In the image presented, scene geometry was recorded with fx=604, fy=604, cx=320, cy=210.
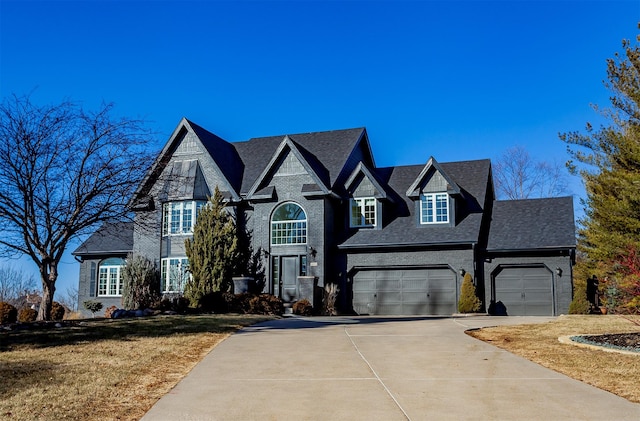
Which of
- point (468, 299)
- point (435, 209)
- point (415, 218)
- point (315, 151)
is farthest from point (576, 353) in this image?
point (315, 151)

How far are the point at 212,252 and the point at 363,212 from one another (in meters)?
7.46

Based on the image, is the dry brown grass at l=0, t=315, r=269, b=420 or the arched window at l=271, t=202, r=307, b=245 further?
the arched window at l=271, t=202, r=307, b=245

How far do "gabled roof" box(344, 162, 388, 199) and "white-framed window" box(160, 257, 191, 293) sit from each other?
875 cm

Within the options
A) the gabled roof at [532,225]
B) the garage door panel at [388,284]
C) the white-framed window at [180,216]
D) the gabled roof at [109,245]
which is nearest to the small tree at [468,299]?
the gabled roof at [532,225]

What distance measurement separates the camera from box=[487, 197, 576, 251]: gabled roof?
85.5 ft

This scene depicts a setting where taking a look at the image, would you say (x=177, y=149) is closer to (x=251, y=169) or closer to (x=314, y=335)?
(x=251, y=169)

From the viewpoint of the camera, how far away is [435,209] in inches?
1112

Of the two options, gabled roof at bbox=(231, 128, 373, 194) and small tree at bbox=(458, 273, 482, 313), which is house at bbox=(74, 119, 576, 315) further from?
small tree at bbox=(458, 273, 482, 313)

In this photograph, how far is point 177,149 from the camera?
101 feet

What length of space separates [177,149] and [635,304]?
73.6ft

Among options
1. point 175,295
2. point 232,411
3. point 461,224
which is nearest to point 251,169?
point 175,295

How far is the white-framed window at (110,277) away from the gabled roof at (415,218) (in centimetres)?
1249

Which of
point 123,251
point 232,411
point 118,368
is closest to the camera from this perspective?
point 232,411

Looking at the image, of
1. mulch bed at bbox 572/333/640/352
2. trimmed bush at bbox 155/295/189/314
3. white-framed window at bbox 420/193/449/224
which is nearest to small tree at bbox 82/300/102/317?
trimmed bush at bbox 155/295/189/314
